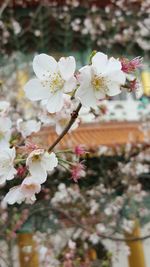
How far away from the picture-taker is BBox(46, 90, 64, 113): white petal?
1.72 m

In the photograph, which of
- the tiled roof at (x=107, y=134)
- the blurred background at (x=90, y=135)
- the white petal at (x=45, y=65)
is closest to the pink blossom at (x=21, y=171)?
the white petal at (x=45, y=65)

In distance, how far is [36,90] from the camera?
1.76m

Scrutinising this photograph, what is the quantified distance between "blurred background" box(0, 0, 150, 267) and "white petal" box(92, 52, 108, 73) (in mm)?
6584

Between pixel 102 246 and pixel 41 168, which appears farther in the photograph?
pixel 102 246

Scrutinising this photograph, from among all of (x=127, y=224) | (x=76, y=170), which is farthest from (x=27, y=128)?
(x=127, y=224)

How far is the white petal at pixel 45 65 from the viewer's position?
175cm

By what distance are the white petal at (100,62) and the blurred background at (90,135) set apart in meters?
6.58

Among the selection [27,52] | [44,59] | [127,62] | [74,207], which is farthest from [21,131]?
[27,52]

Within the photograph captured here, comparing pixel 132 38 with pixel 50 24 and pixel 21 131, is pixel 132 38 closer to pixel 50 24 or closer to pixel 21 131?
pixel 50 24

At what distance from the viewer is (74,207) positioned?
9180 mm

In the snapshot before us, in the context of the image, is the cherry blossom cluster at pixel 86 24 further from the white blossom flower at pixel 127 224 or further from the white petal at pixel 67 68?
the white petal at pixel 67 68

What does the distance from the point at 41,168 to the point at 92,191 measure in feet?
26.0

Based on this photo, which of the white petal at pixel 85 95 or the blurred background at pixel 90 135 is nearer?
the white petal at pixel 85 95

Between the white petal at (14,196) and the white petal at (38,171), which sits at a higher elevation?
the white petal at (38,171)
